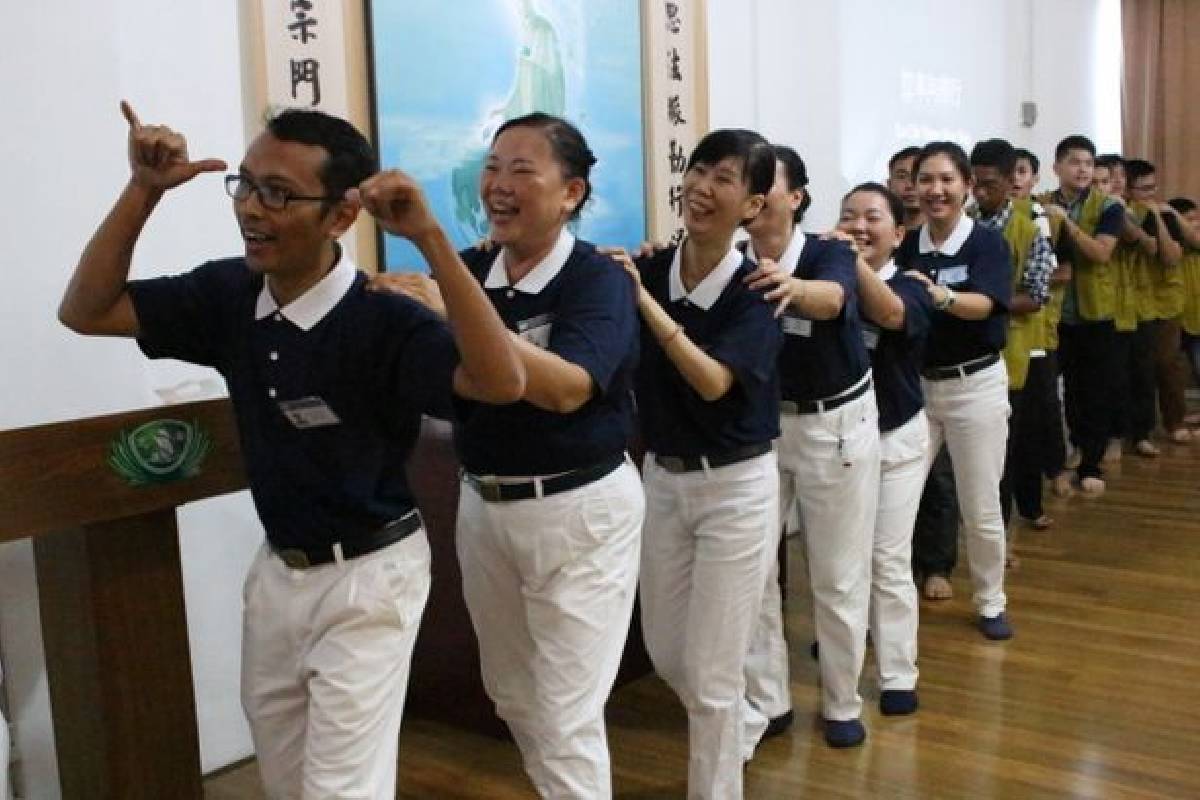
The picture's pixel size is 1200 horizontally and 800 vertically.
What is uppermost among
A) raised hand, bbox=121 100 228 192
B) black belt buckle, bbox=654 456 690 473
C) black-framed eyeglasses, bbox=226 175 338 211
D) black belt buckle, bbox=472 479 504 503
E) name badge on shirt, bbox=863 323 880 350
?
raised hand, bbox=121 100 228 192

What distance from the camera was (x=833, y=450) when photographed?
270cm

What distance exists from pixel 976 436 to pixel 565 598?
Answer: 6.12 feet

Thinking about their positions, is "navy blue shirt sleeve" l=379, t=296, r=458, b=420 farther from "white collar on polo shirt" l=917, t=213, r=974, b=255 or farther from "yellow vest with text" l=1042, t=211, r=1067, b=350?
"yellow vest with text" l=1042, t=211, r=1067, b=350

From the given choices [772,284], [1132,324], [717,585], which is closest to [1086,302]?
[1132,324]

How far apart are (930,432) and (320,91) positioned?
1936mm

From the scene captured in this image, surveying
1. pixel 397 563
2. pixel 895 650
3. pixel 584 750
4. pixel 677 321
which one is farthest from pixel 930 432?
pixel 397 563

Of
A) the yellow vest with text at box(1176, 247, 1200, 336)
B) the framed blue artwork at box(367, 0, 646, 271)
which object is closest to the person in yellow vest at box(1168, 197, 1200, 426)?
the yellow vest with text at box(1176, 247, 1200, 336)

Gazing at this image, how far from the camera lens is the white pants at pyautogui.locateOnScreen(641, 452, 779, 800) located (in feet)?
7.52

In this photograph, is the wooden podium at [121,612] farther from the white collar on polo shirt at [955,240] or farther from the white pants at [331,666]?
the white collar on polo shirt at [955,240]

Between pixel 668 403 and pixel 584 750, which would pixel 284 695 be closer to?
pixel 584 750

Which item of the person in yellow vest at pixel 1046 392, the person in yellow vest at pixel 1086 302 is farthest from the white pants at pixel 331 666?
the person in yellow vest at pixel 1086 302

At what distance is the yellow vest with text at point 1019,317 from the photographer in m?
4.04

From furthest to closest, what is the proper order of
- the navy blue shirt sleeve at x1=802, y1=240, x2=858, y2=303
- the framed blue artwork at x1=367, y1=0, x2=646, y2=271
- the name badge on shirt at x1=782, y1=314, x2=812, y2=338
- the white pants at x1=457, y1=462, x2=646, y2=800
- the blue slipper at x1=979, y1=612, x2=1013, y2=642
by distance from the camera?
the blue slipper at x1=979, y1=612, x2=1013, y2=642
the framed blue artwork at x1=367, y1=0, x2=646, y2=271
the name badge on shirt at x1=782, y1=314, x2=812, y2=338
the navy blue shirt sleeve at x1=802, y1=240, x2=858, y2=303
the white pants at x1=457, y1=462, x2=646, y2=800

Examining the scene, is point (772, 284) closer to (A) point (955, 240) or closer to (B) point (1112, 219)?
(A) point (955, 240)
